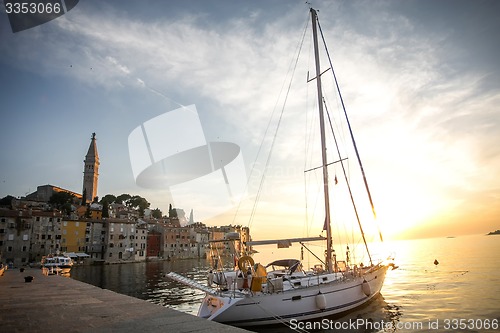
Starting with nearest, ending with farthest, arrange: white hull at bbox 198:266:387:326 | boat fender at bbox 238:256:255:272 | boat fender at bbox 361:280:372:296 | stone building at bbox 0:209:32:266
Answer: white hull at bbox 198:266:387:326 → boat fender at bbox 238:256:255:272 → boat fender at bbox 361:280:372:296 → stone building at bbox 0:209:32:266

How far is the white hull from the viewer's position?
46.8 feet

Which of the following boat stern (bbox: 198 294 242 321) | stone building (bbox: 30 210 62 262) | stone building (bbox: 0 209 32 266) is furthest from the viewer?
stone building (bbox: 30 210 62 262)

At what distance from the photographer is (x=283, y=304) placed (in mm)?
15094

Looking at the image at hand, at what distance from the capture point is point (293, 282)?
16.5m

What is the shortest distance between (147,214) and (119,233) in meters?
43.0

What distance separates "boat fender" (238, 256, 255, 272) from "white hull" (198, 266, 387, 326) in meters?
1.77

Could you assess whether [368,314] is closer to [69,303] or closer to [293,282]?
[293,282]

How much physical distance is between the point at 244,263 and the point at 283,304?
3087 millimetres

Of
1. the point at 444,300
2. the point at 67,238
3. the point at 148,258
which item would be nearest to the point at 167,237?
the point at 148,258

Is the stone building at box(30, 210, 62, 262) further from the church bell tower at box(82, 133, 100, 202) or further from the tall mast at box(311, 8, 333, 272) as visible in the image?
the tall mast at box(311, 8, 333, 272)

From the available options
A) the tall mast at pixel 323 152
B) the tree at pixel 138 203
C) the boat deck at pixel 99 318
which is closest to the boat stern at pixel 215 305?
the boat deck at pixel 99 318

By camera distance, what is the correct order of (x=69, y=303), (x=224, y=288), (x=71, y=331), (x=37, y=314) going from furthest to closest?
(x=224, y=288) < (x=69, y=303) < (x=37, y=314) < (x=71, y=331)

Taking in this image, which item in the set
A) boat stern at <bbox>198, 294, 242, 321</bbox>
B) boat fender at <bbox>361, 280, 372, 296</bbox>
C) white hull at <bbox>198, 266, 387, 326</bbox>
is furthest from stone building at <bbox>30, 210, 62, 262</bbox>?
boat fender at <bbox>361, 280, 372, 296</bbox>

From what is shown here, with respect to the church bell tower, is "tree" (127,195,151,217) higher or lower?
lower
